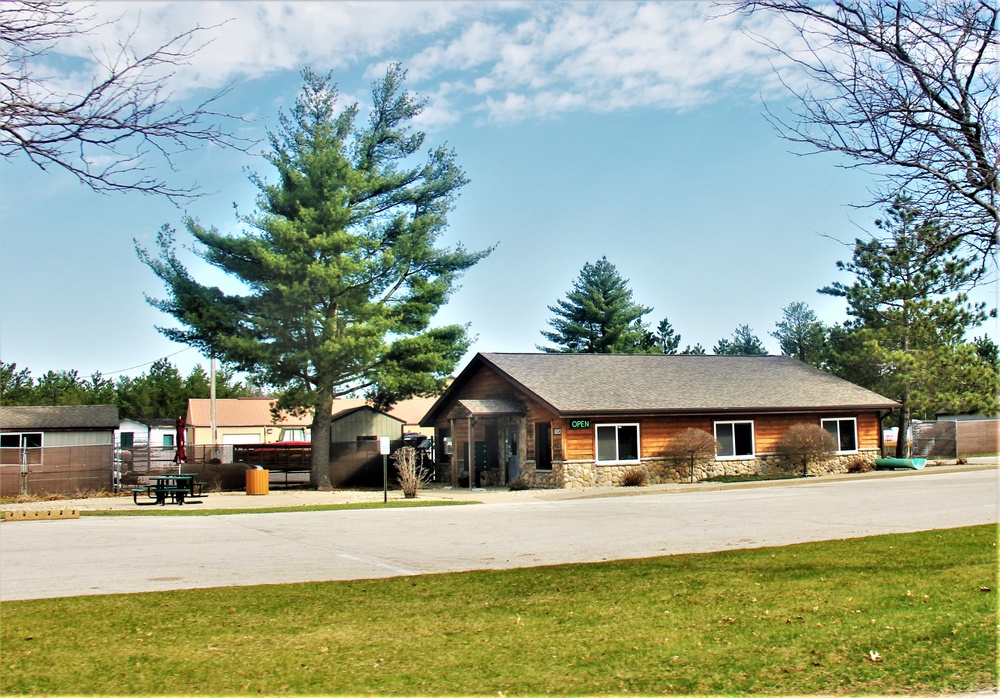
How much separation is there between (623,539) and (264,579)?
20.6 ft

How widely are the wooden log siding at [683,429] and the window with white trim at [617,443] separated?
18 cm

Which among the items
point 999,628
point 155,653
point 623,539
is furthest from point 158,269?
point 999,628

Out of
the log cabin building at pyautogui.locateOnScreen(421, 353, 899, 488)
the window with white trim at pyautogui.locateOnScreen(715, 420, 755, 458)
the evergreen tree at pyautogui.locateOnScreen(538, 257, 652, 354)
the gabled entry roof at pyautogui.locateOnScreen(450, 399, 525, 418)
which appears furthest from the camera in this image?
the evergreen tree at pyautogui.locateOnScreen(538, 257, 652, 354)

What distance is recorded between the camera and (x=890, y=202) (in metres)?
9.64

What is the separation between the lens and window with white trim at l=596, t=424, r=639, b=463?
→ 103ft

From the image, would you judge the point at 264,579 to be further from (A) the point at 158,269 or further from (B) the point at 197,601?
(A) the point at 158,269

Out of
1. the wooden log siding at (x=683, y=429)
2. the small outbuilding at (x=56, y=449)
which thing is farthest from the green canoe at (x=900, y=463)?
the small outbuilding at (x=56, y=449)

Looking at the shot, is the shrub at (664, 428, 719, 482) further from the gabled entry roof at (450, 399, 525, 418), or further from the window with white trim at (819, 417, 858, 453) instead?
the window with white trim at (819, 417, 858, 453)

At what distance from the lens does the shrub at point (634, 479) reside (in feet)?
99.9

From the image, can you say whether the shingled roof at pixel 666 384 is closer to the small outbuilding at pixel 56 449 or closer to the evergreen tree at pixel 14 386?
the small outbuilding at pixel 56 449

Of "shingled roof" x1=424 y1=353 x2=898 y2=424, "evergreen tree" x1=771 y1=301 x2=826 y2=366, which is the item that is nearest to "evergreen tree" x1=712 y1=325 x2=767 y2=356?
"evergreen tree" x1=771 y1=301 x2=826 y2=366

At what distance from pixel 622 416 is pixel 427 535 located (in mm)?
15806

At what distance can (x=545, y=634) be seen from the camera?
24.6ft

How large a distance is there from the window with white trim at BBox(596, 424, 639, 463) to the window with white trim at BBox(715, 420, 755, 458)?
3.60m
